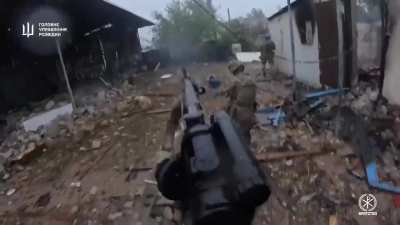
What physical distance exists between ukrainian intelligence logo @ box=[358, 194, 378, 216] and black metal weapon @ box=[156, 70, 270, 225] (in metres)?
2.70

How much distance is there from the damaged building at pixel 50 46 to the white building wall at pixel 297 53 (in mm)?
Answer: 5867

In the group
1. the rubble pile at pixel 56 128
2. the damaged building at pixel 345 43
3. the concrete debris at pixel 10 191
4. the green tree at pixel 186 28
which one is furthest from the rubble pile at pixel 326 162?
the green tree at pixel 186 28

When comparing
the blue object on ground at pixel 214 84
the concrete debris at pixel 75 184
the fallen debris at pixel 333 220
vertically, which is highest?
the blue object on ground at pixel 214 84

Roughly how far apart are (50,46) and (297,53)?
819 centimetres

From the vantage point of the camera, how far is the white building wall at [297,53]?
7199 millimetres

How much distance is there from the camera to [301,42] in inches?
313

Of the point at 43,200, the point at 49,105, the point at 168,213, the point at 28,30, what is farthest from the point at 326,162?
the point at 28,30

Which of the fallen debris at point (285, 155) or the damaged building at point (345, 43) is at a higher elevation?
the damaged building at point (345, 43)

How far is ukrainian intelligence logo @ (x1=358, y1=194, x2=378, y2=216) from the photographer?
2918 mm

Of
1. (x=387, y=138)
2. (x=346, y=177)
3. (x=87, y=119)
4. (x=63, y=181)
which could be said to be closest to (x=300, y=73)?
(x=387, y=138)

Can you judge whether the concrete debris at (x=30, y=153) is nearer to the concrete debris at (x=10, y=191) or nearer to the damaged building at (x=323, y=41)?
the concrete debris at (x=10, y=191)

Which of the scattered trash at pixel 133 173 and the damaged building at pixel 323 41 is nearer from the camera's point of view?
the scattered trash at pixel 133 173

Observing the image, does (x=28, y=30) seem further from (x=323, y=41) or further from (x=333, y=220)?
(x=333, y=220)

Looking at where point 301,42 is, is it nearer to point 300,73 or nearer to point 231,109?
point 300,73
